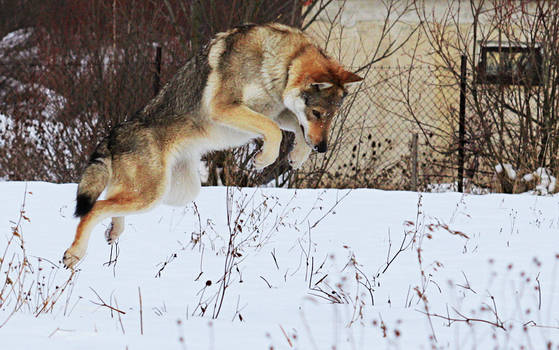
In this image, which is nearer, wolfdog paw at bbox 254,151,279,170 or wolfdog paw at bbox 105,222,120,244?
wolfdog paw at bbox 254,151,279,170

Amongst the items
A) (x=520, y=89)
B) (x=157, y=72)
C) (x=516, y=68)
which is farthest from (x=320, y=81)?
(x=516, y=68)

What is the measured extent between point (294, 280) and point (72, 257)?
1348 mm

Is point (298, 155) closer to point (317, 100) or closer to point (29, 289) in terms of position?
point (317, 100)

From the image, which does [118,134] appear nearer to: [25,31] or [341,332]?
[341,332]

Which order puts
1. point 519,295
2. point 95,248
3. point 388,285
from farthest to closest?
point 95,248 → point 388,285 → point 519,295

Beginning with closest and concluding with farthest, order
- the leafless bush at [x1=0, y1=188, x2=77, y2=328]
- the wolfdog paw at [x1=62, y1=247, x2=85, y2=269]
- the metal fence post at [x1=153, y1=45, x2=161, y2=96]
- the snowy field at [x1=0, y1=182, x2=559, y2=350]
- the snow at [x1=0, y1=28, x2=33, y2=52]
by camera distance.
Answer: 1. the snowy field at [x1=0, y1=182, x2=559, y2=350]
2. the leafless bush at [x1=0, y1=188, x2=77, y2=328]
3. the wolfdog paw at [x1=62, y1=247, x2=85, y2=269]
4. the metal fence post at [x1=153, y1=45, x2=161, y2=96]
5. the snow at [x1=0, y1=28, x2=33, y2=52]

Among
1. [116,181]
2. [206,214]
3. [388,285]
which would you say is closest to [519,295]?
[388,285]

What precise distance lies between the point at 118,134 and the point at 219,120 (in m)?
0.73

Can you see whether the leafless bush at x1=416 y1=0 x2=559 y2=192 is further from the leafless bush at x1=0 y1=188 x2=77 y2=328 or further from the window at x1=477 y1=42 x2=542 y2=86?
the leafless bush at x1=0 y1=188 x2=77 y2=328

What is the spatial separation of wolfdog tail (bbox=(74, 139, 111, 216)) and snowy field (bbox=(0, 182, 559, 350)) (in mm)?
365

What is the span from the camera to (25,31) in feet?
50.2

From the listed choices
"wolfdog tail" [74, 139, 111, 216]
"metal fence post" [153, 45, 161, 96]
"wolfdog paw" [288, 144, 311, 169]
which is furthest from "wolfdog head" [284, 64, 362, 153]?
"metal fence post" [153, 45, 161, 96]

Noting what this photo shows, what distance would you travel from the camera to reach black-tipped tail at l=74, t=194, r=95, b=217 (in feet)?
14.4

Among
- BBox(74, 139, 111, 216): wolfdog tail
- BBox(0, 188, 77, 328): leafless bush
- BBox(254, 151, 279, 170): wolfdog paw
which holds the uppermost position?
BBox(254, 151, 279, 170): wolfdog paw
